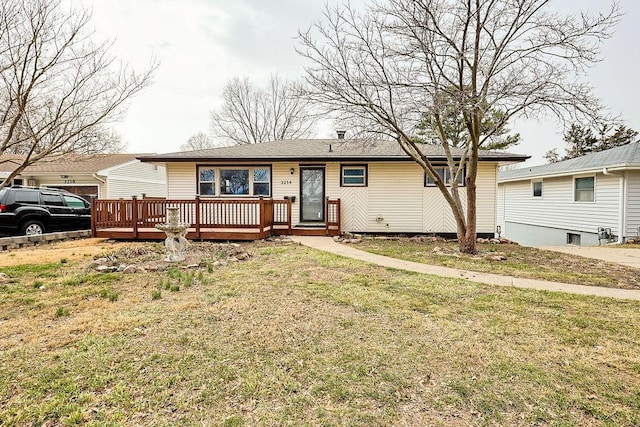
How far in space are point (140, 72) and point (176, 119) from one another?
765 inches

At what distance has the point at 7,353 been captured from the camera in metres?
2.85

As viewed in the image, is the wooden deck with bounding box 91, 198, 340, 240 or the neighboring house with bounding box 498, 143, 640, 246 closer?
the wooden deck with bounding box 91, 198, 340, 240

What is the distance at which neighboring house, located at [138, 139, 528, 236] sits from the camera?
10750mm

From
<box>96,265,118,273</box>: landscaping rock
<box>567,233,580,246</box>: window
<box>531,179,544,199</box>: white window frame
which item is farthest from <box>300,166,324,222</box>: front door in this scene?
<box>531,179,544,199</box>: white window frame

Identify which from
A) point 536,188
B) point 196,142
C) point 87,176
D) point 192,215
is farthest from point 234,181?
point 196,142

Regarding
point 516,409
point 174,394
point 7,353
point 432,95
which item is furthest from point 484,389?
point 432,95

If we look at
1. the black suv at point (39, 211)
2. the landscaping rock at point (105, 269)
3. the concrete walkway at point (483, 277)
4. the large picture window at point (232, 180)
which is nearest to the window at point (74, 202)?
the black suv at point (39, 211)

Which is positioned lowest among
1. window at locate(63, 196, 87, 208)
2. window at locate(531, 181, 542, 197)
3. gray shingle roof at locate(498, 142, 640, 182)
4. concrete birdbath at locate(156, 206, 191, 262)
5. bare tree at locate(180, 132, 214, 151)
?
concrete birdbath at locate(156, 206, 191, 262)

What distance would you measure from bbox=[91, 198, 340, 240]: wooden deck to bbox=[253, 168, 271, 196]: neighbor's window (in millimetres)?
1310

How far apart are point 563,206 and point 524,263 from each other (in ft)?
29.1

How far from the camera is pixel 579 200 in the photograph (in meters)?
12.9

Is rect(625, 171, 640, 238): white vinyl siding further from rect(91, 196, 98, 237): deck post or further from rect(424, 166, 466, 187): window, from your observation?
rect(91, 196, 98, 237): deck post

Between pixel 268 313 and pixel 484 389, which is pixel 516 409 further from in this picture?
pixel 268 313

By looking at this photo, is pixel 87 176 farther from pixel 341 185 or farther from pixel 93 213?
pixel 341 185
